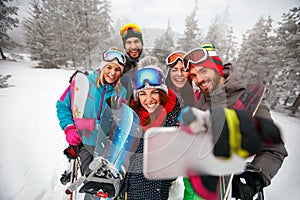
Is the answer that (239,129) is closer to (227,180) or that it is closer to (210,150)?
(210,150)

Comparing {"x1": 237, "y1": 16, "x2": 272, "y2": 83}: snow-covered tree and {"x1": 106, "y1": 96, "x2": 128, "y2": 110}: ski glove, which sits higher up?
{"x1": 237, "y1": 16, "x2": 272, "y2": 83}: snow-covered tree

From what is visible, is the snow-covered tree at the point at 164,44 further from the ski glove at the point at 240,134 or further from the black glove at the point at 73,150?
the black glove at the point at 73,150

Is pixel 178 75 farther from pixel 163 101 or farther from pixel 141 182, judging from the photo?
pixel 141 182

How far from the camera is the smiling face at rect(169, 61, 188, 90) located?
1338 millimetres

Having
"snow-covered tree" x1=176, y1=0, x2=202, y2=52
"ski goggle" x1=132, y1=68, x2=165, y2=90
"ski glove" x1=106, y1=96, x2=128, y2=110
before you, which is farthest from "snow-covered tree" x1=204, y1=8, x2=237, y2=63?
"ski glove" x1=106, y1=96, x2=128, y2=110

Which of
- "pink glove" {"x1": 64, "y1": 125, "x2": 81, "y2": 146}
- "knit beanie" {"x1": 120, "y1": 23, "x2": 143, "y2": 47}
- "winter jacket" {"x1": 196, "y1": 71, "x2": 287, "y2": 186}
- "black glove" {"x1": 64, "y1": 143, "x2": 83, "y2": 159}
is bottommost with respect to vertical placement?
"black glove" {"x1": 64, "y1": 143, "x2": 83, "y2": 159}

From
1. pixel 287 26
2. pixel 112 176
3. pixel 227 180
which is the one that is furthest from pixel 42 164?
pixel 287 26

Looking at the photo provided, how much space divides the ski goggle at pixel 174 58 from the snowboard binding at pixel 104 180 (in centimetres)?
110

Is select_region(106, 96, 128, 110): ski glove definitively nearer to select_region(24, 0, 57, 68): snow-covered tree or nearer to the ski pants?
the ski pants

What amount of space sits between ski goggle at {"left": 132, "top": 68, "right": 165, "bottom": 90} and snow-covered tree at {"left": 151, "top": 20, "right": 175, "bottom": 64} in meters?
0.43

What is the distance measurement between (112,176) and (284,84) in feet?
24.6

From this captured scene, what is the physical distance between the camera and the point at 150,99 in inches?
37.1

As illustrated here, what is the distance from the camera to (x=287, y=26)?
374 cm

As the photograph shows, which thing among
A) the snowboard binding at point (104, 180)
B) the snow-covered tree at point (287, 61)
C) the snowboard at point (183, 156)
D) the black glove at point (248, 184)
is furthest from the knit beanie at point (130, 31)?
the snow-covered tree at point (287, 61)
